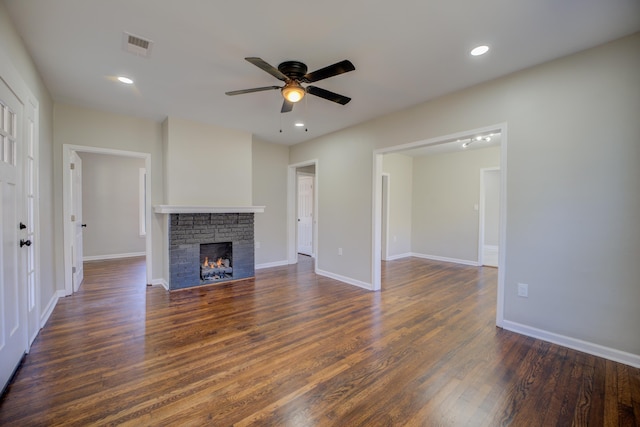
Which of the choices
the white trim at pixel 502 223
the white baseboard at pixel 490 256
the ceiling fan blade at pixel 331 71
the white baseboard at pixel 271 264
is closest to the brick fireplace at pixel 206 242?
the white baseboard at pixel 271 264

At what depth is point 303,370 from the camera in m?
2.14

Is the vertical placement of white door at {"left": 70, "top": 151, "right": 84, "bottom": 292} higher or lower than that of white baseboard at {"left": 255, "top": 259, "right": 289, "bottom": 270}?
higher

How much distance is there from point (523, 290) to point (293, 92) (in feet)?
9.61

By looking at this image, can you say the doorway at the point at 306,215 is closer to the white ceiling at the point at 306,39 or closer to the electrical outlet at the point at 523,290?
the white ceiling at the point at 306,39

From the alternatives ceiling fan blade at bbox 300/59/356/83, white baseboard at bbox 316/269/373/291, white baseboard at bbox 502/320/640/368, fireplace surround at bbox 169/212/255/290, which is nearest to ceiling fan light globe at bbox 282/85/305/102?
ceiling fan blade at bbox 300/59/356/83

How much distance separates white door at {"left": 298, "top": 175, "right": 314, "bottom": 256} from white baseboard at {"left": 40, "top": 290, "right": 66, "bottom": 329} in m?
4.80

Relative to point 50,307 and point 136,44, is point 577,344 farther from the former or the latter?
point 50,307

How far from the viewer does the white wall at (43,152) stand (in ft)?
6.50

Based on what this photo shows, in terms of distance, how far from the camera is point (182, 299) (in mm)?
3777

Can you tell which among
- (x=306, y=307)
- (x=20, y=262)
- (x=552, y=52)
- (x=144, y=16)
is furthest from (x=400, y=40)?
(x=20, y=262)

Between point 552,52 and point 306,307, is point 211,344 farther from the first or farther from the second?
point 552,52

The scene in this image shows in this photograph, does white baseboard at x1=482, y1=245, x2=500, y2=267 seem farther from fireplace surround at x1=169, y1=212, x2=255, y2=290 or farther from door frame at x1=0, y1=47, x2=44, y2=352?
door frame at x1=0, y1=47, x2=44, y2=352

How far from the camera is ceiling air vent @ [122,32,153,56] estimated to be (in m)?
2.24

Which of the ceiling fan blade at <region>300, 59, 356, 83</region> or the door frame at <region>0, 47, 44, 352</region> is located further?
the ceiling fan blade at <region>300, 59, 356, 83</region>
